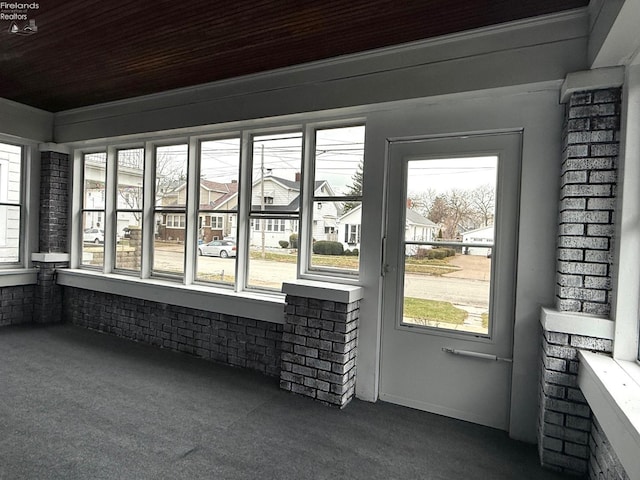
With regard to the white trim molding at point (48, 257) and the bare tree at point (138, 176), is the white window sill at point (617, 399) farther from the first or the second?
the white trim molding at point (48, 257)

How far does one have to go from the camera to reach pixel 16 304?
5348 mm

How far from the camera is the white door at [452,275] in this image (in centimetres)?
289

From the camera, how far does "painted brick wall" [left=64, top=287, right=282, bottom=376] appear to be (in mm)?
3906

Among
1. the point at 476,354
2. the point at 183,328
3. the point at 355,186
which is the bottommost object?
the point at 183,328

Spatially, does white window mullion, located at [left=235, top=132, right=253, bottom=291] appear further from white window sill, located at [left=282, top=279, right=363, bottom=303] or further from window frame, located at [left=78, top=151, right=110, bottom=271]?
window frame, located at [left=78, top=151, right=110, bottom=271]

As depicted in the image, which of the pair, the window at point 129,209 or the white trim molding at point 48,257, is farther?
the white trim molding at point 48,257

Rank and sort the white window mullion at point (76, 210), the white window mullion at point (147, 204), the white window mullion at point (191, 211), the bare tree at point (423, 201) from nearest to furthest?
the bare tree at point (423, 201) < the white window mullion at point (191, 211) < the white window mullion at point (147, 204) < the white window mullion at point (76, 210)

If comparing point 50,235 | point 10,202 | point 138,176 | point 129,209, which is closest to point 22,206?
point 10,202

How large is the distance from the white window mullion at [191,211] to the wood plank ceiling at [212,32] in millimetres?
841

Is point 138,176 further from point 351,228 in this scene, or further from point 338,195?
point 351,228

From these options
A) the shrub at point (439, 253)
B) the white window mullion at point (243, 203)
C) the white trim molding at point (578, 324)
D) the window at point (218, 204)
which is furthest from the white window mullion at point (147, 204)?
the white trim molding at point (578, 324)

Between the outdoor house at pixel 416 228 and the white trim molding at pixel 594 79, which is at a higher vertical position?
the white trim molding at pixel 594 79

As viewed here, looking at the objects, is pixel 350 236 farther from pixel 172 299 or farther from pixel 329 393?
pixel 172 299

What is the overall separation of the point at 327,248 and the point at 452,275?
1193mm
